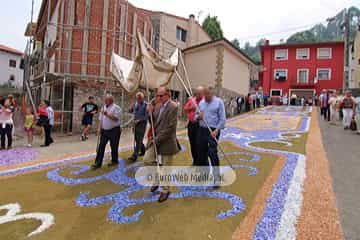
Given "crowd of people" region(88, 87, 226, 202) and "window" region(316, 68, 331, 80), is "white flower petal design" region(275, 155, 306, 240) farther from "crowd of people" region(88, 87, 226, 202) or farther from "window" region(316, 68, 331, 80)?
"window" region(316, 68, 331, 80)

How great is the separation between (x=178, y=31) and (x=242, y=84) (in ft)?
29.7

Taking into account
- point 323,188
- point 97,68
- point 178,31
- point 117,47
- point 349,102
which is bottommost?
point 323,188

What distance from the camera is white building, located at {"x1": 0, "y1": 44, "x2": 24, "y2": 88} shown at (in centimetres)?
4447

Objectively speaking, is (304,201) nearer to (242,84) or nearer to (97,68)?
(97,68)

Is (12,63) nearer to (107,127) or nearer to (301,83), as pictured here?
(301,83)

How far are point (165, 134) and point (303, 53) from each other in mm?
38591

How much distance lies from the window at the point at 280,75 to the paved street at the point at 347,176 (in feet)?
97.9

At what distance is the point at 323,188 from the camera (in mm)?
4410

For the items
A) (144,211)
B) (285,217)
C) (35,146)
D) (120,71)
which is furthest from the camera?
(35,146)

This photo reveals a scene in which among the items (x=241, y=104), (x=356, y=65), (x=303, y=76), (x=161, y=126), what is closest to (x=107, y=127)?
(x=161, y=126)

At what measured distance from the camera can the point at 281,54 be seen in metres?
37.7

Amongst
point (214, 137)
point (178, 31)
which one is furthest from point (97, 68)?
point (178, 31)

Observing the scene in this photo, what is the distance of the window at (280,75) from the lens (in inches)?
1470

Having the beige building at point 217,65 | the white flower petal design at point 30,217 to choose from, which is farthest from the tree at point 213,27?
the white flower petal design at point 30,217
